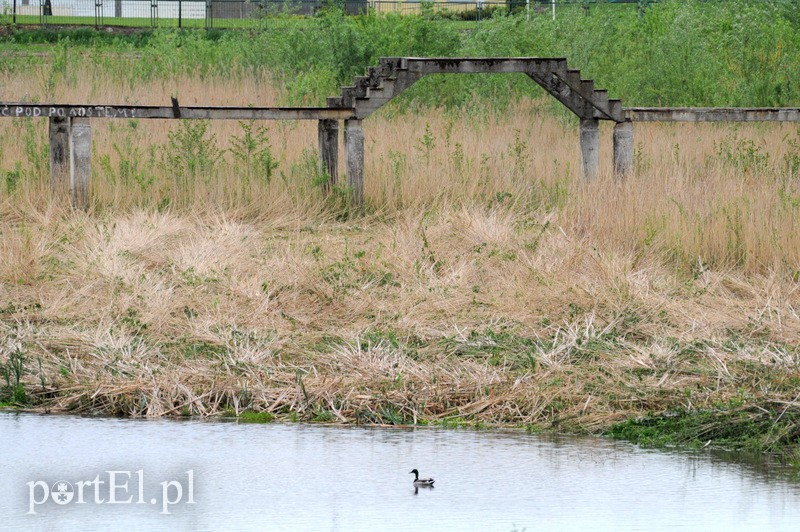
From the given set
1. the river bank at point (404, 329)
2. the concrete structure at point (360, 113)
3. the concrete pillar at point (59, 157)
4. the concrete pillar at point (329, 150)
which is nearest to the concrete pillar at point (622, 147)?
the concrete structure at point (360, 113)

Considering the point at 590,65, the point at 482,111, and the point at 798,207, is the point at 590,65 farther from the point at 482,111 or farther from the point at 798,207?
the point at 798,207

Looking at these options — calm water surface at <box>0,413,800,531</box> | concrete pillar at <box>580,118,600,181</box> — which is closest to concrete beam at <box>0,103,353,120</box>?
concrete pillar at <box>580,118,600,181</box>

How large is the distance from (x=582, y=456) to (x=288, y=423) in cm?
170

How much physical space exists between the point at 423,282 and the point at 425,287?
0.14 metres

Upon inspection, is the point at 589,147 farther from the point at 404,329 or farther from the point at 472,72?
the point at 404,329

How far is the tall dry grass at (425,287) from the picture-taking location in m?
8.57

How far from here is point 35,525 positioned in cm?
626

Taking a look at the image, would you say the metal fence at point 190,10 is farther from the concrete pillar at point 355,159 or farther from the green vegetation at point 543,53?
the concrete pillar at point 355,159

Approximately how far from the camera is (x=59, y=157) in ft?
45.9

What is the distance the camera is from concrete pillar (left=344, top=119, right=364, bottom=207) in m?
14.4

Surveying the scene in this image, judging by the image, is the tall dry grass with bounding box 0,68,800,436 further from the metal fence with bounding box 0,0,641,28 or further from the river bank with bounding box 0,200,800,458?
the metal fence with bounding box 0,0,641,28

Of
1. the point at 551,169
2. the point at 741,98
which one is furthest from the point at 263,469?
the point at 741,98

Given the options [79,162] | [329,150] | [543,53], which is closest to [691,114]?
[329,150]

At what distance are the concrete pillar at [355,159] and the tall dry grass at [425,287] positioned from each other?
0.16m
